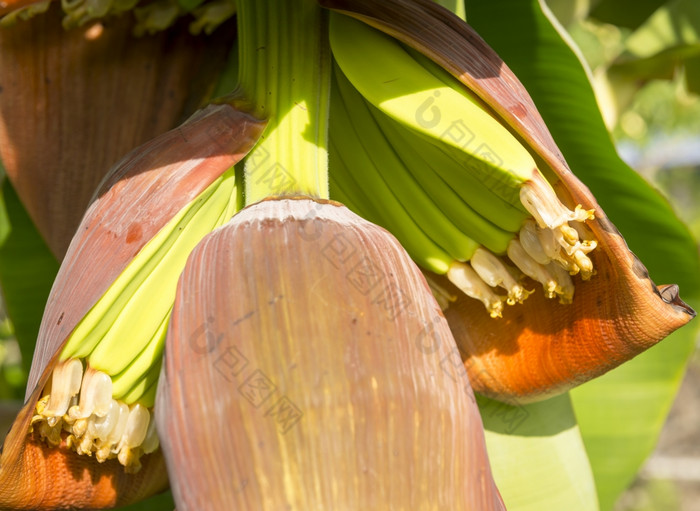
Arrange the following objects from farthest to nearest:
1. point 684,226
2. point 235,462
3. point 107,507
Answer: point 684,226 → point 107,507 → point 235,462

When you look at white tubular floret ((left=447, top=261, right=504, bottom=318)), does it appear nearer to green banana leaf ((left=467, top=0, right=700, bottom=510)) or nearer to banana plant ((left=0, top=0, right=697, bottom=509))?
banana plant ((left=0, top=0, right=697, bottom=509))

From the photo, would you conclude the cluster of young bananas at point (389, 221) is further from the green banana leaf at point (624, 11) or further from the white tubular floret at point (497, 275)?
the green banana leaf at point (624, 11)

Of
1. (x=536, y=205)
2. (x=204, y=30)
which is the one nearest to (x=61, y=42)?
(x=204, y=30)

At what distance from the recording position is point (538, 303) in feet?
1.37

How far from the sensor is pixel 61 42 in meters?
0.48

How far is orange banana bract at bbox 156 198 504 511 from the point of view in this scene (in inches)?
10.9

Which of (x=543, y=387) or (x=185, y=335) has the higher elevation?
(x=185, y=335)

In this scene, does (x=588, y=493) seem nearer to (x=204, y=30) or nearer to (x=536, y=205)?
(x=536, y=205)

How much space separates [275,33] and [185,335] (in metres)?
0.18

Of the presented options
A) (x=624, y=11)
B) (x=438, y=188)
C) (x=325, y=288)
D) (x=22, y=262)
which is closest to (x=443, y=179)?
(x=438, y=188)

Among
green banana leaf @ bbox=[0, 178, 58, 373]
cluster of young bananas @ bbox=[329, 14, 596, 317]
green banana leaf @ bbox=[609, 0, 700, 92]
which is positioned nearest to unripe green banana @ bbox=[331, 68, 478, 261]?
cluster of young bananas @ bbox=[329, 14, 596, 317]

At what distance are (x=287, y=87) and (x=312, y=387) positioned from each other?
0.18m

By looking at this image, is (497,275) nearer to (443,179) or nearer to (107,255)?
(443,179)

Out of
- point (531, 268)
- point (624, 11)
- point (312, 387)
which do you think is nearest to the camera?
point (312, 387)
